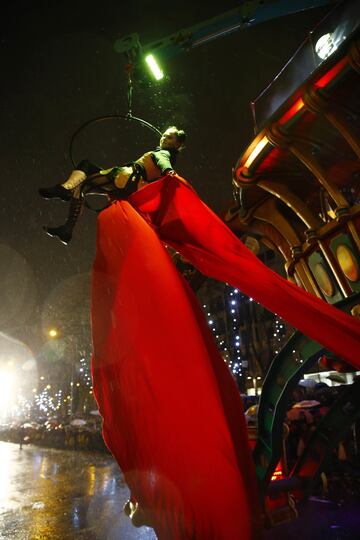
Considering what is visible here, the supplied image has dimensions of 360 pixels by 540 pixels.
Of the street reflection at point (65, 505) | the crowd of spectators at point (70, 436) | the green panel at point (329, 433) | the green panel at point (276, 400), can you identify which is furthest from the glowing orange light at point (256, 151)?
the crowd of spectators at point (70, 436)

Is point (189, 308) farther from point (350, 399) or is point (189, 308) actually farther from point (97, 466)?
point (97, 466)

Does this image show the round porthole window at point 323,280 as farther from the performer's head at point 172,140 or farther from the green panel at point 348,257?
the performer's head at point 172,140

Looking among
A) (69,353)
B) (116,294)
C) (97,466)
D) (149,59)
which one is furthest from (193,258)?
(69,353)

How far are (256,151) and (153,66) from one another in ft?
22.3

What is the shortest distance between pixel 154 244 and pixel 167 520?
219cm

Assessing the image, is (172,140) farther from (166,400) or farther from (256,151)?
(166,400)

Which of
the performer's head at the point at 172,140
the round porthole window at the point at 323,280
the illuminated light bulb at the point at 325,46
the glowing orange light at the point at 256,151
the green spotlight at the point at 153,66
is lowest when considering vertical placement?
A: the round porthole window at the point at 323,280

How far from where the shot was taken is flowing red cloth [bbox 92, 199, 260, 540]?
2.66 m

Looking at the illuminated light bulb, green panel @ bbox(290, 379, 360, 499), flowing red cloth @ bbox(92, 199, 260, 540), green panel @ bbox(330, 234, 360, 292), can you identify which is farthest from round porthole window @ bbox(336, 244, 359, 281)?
flowing red cloth @ bbox(92, 199, 260, 540)

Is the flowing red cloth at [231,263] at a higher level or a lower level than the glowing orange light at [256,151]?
lower

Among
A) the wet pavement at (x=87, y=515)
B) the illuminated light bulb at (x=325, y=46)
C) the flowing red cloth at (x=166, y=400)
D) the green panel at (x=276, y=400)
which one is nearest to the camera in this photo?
the flowing red cloth at (x=166, y=400)

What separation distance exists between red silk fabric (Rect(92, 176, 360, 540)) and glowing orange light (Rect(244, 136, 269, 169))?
2.65 meters

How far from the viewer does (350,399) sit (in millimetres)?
6426

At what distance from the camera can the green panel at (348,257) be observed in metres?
5.27
